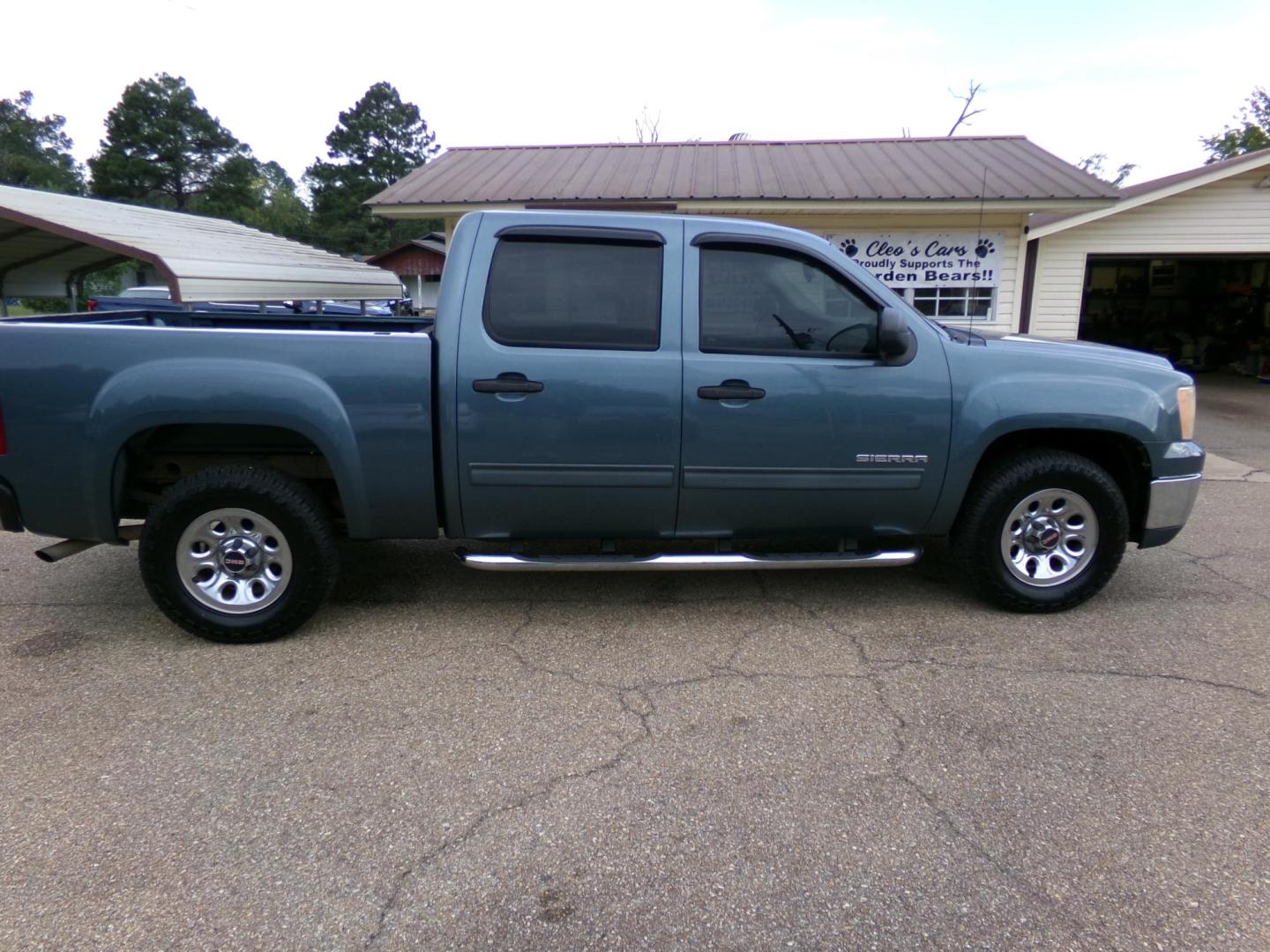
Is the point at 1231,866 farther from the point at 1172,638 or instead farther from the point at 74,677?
the point at 74,677

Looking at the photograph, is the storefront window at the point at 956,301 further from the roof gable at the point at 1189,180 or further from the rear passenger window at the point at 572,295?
the rear passenger window at the point at 572,295

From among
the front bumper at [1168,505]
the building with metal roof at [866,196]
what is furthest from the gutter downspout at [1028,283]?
A: the front bumper at [1168,505]

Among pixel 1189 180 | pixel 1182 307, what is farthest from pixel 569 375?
pixel 1182 307

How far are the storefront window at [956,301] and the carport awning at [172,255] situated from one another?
6.94 meters

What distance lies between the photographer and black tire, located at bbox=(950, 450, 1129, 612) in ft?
14.1

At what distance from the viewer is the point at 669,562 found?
416 centimetres

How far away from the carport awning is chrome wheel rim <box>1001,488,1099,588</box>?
6.02 m

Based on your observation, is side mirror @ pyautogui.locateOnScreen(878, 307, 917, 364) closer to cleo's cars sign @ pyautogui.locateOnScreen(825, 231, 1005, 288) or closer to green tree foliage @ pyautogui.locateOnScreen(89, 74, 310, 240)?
cleo's cars sign @ pyautogui.locateOnScreen(825, 231, 1005, 288)

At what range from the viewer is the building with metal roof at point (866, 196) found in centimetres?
1068

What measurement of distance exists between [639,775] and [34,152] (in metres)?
98.5

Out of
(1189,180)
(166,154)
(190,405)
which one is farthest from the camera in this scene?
(166,154)

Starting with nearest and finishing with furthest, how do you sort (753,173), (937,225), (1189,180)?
(937,225)
(753,173)
(1189,180)

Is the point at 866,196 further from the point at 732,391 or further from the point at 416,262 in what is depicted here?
the point at 416,262

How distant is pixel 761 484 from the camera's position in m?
4.16
